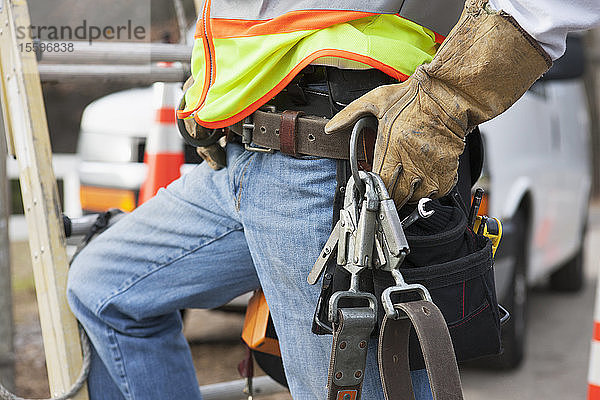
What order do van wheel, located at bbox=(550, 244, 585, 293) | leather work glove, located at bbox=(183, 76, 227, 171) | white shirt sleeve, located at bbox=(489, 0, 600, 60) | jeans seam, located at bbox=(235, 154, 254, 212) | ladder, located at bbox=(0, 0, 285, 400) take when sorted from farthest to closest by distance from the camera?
1. van wheel, located at bbox=(550, 244, 585, 293)
2. ladder, located at bbox=(0, 0, 285, 400)
3. leather work glove, located at bbox=(183, 76, 227, 171)
4. jeans seam, located at bbox=(235, 154, 254, 212)
5. white shirt sleeve, located at bbox=(489, 0, 600, 60)

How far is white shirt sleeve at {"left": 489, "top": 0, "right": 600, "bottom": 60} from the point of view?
46.2 inches

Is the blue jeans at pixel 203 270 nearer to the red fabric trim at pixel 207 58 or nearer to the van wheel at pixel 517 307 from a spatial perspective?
the red fabric trim at pixel 207 58

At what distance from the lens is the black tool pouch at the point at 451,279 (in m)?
1.31

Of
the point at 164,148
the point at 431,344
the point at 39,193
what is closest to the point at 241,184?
the point at 431,344

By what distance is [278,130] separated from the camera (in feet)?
4.71

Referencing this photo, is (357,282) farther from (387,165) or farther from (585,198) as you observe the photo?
(585,198)

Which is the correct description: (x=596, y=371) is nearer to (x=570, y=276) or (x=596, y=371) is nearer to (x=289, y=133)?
(x=289, y=133)

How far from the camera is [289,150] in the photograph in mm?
1419

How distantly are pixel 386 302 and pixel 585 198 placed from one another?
4663mm

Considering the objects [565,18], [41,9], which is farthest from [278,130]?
[41,9]

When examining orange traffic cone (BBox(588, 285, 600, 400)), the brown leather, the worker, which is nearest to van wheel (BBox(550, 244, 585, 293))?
orange traffic cone (BBox(588, 285, 600, 400))

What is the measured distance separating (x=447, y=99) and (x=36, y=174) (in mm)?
1121

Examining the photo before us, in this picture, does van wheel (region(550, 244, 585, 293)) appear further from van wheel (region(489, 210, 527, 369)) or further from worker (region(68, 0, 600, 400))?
worker (region(68, 0, 600, 400))

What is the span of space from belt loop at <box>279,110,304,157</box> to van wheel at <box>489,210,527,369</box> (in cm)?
265
